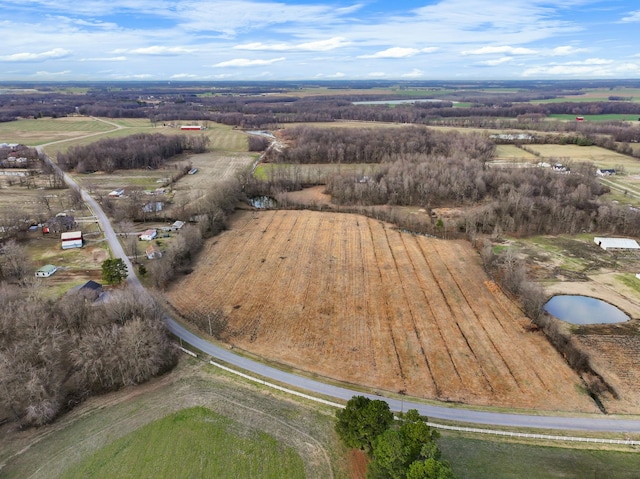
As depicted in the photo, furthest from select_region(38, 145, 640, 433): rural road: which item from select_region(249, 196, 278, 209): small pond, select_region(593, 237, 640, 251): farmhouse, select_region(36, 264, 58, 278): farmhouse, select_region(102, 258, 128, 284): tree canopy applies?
select_region(249, 196, 278, 209): small pond

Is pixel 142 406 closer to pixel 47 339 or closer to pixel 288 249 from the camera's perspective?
pixel 47 339

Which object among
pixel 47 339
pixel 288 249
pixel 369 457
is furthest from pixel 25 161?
pixel 369 457

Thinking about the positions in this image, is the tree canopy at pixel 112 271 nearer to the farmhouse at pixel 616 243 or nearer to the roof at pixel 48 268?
the roof at pixel 48 268

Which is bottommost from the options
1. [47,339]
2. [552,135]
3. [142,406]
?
[142,406]

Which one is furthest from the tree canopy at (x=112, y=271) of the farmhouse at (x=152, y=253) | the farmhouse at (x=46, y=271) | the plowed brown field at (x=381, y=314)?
the farmhouse at (x=46, y=271)

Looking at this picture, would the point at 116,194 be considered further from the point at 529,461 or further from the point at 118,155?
the point at 529,461

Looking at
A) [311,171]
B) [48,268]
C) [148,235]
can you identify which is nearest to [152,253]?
[148,235]
